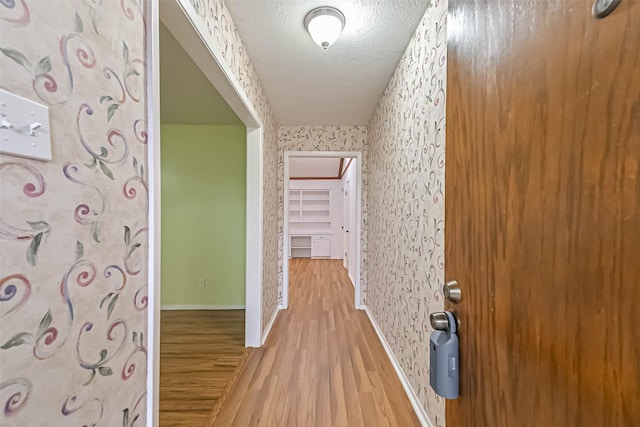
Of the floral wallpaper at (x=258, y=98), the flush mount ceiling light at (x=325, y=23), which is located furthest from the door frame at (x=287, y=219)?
the flush mount ceiling light at (x=325, y=23)

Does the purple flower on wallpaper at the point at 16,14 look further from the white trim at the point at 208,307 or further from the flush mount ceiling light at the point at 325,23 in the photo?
the white trim at the point at 208,307

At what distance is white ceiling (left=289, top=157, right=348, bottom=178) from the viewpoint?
5703 millimetres

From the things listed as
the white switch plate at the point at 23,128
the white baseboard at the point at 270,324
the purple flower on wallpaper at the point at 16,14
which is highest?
the purple flower on wallpaper at the point at 16,14

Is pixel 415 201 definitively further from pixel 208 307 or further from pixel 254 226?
pixel 208 307

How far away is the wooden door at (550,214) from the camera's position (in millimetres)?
356

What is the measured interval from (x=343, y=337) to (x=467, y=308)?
6.90ft

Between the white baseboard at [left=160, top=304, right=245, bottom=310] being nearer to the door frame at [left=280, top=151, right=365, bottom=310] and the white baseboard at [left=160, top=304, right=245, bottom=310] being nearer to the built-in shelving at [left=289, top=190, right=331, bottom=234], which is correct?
the door frame at [left=280, top=151, right=365, bottom=310]

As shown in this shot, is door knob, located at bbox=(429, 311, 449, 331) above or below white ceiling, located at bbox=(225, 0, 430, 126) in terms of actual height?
below

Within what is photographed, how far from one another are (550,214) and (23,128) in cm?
93

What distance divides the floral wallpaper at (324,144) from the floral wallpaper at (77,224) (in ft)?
8.46

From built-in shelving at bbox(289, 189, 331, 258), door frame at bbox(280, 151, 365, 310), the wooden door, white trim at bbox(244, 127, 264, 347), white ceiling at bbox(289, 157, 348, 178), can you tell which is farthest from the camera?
built-in shelving at bbox(289, 189, 331, 258)

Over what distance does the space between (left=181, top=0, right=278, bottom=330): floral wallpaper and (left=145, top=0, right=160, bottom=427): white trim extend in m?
0.28

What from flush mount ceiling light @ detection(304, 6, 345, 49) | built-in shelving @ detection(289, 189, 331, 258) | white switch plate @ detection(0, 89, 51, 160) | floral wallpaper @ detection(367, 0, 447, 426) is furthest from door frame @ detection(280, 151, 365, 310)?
built-in shelving @ detection(289, 189, 331, 258)

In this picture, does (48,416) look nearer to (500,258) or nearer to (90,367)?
(90,367)
